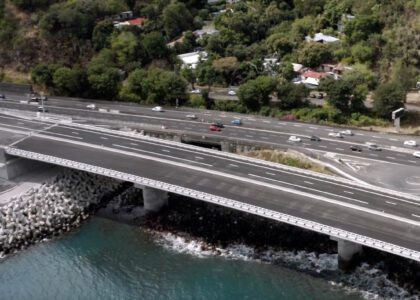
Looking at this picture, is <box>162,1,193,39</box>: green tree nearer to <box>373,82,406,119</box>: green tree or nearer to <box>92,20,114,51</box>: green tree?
<box>92,20,114,51</box>: green tree

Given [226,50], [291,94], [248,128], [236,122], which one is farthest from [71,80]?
[291,94]

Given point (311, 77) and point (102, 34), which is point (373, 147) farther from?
point (102, 34)

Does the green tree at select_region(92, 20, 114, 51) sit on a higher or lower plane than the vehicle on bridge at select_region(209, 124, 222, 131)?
higher

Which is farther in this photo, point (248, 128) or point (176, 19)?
point (176, 19)

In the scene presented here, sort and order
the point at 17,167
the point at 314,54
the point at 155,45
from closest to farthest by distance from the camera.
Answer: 1. the point at 17,167
2. the point at 314,54
3. the point at 155,45

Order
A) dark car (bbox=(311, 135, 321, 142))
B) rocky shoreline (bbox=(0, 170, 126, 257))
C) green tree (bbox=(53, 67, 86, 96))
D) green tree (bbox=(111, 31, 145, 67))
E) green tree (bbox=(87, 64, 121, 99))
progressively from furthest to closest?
green tree (bbox=(111, 31, 145, 67))
green tree (bbox=(53, 67, 86, 96))
green tree (bbox=(87, 64, 121, 99))
dark car (bbox=(311, 135, 321, 142))
rocky shoreline (bbox=(0, 170, 126, 257))

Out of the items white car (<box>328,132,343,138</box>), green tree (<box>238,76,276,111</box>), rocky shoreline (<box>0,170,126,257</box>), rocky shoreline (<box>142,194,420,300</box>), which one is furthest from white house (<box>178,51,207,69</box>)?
rocky shoreline (<box>142,194,420,300</box>)

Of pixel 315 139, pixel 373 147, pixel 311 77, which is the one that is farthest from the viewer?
pixel 311 77

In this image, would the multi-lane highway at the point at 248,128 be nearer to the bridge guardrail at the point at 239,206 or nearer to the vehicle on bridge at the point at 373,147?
the vehicle on bridge at the point at 373,147

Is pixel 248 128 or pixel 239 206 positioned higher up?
pixel 248 128
